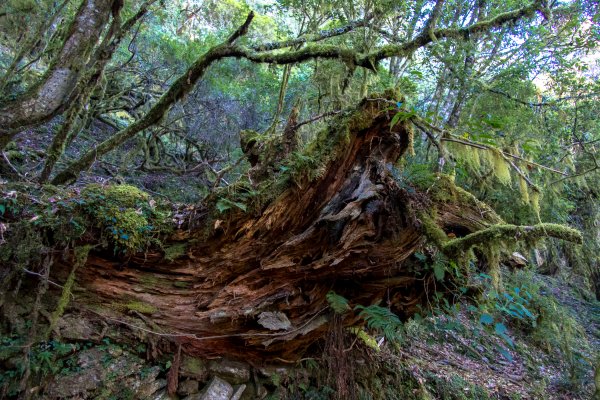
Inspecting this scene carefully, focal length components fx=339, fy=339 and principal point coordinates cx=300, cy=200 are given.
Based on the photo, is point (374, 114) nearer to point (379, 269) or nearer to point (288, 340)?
point (379, 269)

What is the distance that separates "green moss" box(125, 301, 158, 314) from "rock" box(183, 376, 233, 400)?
0.99 meters

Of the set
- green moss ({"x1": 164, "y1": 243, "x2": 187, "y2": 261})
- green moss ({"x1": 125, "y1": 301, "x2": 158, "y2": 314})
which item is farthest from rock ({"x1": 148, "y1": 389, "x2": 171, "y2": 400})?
green moss ({"x1": 164, "y1": 243, "x2": 187, "y2": 261})

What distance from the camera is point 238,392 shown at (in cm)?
379

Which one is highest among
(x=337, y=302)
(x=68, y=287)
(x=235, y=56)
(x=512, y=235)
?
(x=235, y=56)

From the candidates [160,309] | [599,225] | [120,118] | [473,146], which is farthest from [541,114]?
[120,118]

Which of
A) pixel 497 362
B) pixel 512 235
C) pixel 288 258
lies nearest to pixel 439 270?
pixel 512 235

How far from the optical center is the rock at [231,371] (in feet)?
12.5

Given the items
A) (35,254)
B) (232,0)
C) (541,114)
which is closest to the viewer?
(35,254)

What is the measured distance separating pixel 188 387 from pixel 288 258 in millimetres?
1722

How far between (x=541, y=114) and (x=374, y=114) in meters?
7.02

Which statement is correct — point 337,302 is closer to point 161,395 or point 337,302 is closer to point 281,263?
point 281,263

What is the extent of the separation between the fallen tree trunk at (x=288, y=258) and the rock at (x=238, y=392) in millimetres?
331

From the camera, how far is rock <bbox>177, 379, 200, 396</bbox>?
3.56m

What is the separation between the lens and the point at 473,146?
10.6ft
